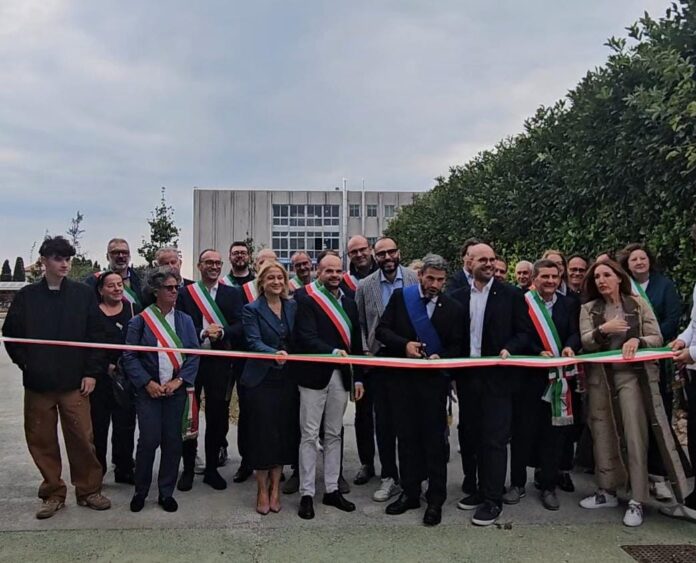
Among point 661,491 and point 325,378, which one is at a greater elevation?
point 325,378

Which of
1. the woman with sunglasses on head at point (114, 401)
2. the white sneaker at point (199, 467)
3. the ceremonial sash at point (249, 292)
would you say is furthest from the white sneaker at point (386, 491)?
the woman with sunglasses on head at point (114, 401)

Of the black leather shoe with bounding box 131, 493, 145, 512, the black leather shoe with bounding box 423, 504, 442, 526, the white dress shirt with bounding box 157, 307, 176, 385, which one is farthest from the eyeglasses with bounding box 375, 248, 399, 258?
the black leather shoe with bounding box 131, 493, 145, 512

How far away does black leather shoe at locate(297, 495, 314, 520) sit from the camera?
14.0 ft

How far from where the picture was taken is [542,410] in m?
4.59

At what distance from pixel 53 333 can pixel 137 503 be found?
137 cm

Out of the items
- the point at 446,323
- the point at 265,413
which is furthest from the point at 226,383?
the point at 446,323

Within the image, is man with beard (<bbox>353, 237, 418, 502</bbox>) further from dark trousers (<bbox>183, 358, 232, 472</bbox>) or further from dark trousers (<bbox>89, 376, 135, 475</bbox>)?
dark trousers (<bbox>89, 376, 135, 475</bbox>)

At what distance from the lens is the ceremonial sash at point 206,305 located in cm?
526

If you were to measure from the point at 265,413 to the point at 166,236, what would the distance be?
15321 millimetres

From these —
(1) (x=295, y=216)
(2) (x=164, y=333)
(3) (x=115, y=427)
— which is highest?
(1) (x=295, y=216)

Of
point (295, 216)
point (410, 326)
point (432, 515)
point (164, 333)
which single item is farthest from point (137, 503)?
point (295, 216)

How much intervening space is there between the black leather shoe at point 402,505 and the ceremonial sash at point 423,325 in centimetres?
106

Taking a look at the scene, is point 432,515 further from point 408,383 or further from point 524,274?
point 524,274

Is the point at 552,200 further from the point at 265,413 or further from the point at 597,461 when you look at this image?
the point at 265,413
